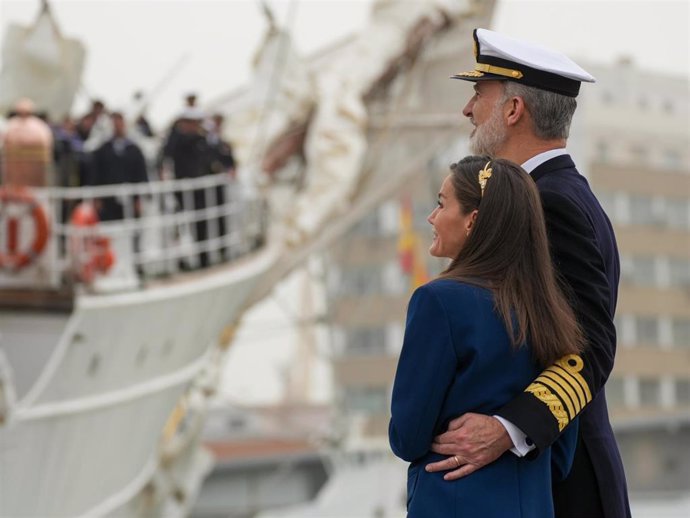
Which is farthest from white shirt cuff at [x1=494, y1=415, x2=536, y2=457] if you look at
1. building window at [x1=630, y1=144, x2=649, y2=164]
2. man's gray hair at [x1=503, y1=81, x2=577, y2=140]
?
building window at [x1=630, y1=144, x2=649, y2=164]

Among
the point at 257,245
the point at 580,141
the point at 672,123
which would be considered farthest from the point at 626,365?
the point at 580,141

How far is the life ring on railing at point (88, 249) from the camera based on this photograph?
491 inches

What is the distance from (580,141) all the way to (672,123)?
158ft

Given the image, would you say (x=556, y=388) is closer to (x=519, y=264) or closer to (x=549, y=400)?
(x=549, y=400)

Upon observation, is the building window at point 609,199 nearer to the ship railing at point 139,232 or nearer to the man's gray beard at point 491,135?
the ship railing at point 139,232

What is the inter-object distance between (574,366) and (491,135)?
0.58 metres

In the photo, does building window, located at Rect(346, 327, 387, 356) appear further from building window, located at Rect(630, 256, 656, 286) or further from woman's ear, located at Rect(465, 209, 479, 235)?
woman's ear, located at Rect(465, 209, 479, 235)

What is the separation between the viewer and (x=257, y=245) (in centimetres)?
1866

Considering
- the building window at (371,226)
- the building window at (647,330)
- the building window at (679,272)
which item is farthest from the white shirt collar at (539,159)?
the building window at (679,272)

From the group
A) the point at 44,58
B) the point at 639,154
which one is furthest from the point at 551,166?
the point at 639,154

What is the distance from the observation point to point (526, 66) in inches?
150

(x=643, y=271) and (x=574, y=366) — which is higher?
(x=574, y=366)

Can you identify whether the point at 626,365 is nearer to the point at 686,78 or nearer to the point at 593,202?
the point at 686,78

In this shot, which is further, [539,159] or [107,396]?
[107,396]
